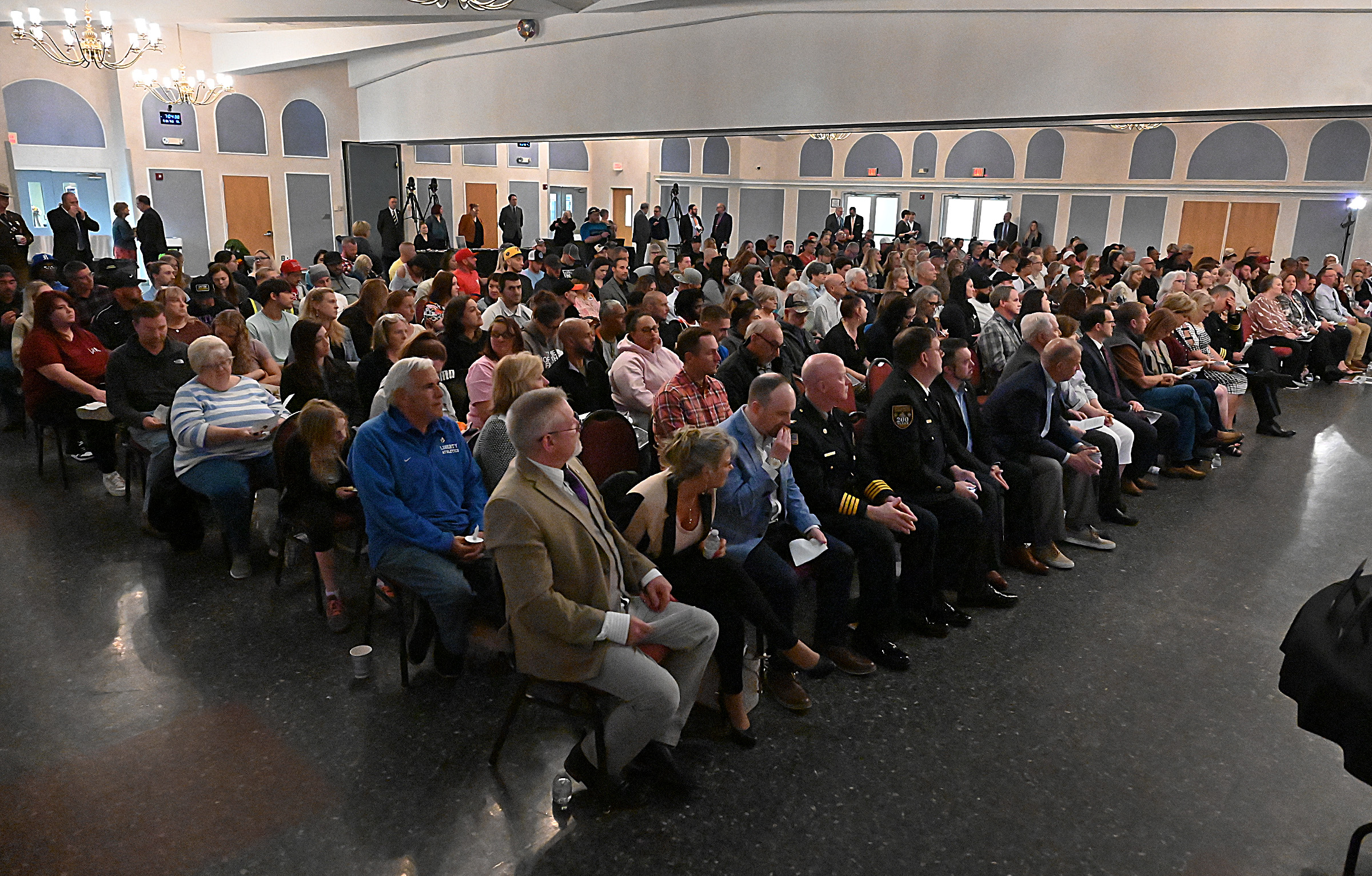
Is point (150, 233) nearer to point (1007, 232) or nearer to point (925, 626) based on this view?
point (925, 626)

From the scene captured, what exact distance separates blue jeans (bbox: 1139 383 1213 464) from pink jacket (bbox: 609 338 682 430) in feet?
11.5

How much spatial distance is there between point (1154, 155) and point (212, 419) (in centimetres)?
1817

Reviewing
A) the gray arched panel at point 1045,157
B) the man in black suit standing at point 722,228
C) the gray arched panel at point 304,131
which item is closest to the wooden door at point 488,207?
the gray arched panel at point 304,131

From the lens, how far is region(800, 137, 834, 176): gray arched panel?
834 inches

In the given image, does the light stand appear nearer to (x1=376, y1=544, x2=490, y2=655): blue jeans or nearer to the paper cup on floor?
(x1=376, y1=544, x2=490, y2=655): blue jeans

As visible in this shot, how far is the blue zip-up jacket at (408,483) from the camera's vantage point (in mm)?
3119

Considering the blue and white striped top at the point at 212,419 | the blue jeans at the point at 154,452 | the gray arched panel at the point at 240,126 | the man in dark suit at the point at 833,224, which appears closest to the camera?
the blue and white striped top at the point at 212,419

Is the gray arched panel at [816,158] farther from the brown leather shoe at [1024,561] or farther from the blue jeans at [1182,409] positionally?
the brown leather shoe at [1024,561]

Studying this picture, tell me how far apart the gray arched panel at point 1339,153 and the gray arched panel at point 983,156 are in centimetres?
535

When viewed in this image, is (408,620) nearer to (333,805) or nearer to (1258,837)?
(333,805)

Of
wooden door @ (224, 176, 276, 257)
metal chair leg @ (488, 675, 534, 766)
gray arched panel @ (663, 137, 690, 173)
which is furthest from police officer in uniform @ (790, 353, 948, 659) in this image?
gray arched panel @ (663, 137, 690, 173)

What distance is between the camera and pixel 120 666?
3334 millimetres

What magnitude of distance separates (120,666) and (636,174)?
2019 centimetres

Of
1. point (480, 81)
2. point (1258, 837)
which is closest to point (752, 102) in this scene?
point (480, 81)
